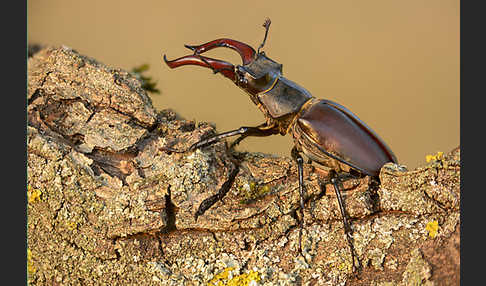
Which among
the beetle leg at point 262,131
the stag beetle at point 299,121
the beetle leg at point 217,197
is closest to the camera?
the beetle leg at point 217,197

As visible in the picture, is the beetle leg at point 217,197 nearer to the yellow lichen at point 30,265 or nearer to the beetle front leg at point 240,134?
the beetle front leg at point 240,134

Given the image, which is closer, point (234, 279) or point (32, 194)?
point (234, 279)

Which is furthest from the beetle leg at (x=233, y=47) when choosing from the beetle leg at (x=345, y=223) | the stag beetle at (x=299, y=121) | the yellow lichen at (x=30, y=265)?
the yellow lichen at (x=30, y=265)

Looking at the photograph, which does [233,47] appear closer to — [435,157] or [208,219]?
[208,219]

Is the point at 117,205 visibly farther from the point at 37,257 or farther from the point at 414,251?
the point at 414,251

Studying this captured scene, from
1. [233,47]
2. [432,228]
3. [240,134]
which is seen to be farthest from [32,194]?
[432,228]

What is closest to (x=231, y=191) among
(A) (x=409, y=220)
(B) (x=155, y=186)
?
(B) (x=155, y=186)

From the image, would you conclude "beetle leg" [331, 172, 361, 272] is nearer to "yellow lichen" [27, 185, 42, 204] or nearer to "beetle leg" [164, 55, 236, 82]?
"beetle leg" [164, 55, 236, 82]
